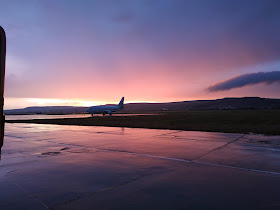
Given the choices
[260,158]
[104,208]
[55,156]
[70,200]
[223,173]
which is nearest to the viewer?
[104,208]

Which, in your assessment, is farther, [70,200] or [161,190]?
[161,190]

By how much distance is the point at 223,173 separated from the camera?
551 centimetres

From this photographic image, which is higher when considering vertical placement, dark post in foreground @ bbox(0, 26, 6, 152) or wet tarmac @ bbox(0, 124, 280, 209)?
dark post in foreground @ bbox(0, 26, 6, 152)

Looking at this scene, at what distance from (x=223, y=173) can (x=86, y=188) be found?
366 centimetres

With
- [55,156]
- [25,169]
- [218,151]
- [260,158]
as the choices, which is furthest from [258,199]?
[55,156]

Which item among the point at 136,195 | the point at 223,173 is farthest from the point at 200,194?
the point at 223,173

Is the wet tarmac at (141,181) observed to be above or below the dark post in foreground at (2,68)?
below

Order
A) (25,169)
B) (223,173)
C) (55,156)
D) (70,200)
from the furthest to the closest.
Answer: (55,156)
(25,169)
(223,173)
(70,200)

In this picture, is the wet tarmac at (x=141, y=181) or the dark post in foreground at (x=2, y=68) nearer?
the dark post in foreground at (x=2, y=68)

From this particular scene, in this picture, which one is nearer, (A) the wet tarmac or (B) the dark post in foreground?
(B) the dark post in foreground

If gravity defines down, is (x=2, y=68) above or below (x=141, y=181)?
above

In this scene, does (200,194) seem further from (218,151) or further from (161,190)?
(218,151)

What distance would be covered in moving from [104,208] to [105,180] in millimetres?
1491

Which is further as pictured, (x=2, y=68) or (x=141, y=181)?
(x=141, y=181)
